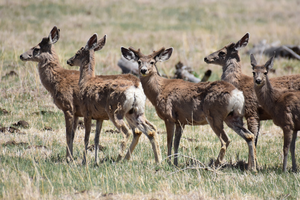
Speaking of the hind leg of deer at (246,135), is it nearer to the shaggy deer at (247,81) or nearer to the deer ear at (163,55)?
the shaggy deer at (247,81)

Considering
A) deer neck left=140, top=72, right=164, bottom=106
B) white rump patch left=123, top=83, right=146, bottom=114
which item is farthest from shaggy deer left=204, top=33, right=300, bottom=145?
white rump patch left=123, top=83, right=146, bottom=114

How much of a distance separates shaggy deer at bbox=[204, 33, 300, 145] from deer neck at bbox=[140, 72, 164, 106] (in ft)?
5.85

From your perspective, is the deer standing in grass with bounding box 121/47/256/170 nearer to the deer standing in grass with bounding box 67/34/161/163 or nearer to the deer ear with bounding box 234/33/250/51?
the deer standing in grass with bounding box 67/34/161/163

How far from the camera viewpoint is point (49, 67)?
907 cm

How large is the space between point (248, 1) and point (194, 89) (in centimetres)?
3705

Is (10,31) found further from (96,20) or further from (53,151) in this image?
(53,151)

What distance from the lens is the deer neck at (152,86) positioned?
831 cm

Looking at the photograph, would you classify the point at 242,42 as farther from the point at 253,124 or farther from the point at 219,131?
the point at 219,131

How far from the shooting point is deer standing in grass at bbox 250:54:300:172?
7.06m

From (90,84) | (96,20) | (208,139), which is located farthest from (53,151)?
(96,20)

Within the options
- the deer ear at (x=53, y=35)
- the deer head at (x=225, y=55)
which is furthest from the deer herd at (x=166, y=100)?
the deer head at (x=225, y=55)

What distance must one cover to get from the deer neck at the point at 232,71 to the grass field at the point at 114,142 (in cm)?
156

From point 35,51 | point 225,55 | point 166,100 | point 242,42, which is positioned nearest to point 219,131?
point 166,100

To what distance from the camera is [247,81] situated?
8.85 metres
